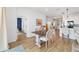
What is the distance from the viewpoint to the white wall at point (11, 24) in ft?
A: 5.46

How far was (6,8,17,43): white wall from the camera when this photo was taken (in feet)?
5.46

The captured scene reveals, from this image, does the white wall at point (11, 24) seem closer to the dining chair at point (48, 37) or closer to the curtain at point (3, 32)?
the curtain at point (3, 32)

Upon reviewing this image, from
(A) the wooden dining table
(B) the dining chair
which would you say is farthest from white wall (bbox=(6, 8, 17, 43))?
(B) the dining chair

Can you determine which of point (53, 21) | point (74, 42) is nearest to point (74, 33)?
point (74, 42)

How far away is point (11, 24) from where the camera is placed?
1.68 metres

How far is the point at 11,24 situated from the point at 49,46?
72 centimetres

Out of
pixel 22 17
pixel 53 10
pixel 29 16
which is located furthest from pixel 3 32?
pixel 53 10

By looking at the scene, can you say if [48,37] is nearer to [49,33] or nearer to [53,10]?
[49,33]

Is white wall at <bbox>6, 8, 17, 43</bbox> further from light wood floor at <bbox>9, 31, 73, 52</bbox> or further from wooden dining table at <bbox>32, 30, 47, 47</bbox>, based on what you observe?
wooden dining table at <bbox>32, 30, 47, 47</bbox>

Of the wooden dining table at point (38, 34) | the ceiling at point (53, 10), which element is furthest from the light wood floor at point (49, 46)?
the ceiling at point (53, 10)

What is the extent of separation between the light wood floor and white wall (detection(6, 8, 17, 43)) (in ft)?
0.29
